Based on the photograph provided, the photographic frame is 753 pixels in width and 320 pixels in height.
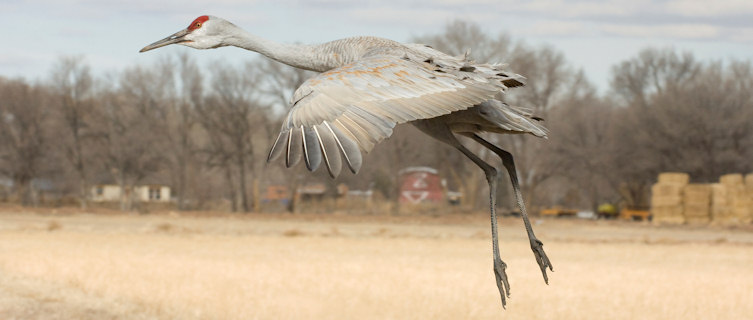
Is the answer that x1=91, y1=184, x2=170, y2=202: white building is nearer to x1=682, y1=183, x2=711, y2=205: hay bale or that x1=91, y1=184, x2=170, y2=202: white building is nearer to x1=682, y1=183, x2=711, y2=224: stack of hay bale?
x1=682, y1=183, x2=711, y2=224: stack of hay bale

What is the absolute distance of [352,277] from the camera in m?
20.0

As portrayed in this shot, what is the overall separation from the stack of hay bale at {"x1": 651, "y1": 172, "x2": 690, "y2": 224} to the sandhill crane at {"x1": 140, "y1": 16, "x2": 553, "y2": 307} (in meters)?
46.1

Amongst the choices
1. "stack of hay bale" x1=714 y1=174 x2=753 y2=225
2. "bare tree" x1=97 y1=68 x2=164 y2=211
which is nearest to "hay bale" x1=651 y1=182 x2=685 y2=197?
"stack of hay bale" x1=714 y1=174 x2=753 y2=225

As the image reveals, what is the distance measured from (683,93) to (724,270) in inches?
1608

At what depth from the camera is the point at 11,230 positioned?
37.5 meters

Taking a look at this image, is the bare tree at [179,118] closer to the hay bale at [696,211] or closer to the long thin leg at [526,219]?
the hay bale at [696,211]

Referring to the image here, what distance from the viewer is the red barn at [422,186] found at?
7338 centimetres

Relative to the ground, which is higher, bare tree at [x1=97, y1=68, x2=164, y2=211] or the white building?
bare tree at [x1=97, y1=68, x2=164, y2=211]

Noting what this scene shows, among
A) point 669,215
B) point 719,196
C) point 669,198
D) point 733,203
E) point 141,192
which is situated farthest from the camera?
point 141,192

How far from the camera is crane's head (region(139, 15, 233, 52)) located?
19.9 ft

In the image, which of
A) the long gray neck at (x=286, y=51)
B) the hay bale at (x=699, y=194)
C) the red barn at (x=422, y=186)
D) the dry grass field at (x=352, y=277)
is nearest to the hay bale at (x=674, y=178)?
the hay bale at (x=699, y=194)

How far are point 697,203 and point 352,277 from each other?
3512 centimetres

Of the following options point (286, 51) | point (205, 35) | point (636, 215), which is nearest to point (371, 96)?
point (286, 51)

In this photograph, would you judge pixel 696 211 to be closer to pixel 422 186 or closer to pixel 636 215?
pixel 636 215
